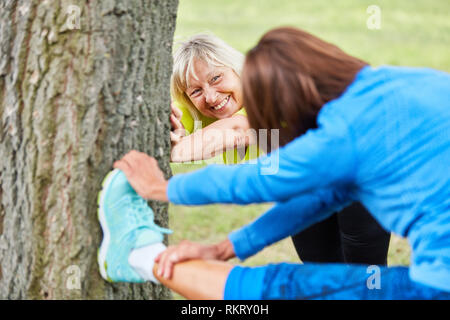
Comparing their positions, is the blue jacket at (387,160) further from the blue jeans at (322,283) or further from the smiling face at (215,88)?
the smiling face at (215,88)

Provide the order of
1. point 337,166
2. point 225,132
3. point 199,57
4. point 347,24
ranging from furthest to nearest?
point 347,24
point 199,57
point 225,132
point 337,166

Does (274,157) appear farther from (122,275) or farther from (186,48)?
(186,48)

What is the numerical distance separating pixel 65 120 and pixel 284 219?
818mm

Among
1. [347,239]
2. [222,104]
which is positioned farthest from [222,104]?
[347,239]

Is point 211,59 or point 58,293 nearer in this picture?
point 58,293

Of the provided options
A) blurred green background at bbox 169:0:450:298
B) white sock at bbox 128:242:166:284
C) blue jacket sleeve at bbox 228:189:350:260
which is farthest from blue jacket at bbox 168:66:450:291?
blurred green background at bbox 169:0:450:298

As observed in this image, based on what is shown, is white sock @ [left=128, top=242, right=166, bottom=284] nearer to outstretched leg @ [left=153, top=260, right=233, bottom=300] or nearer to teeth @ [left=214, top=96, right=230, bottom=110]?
outstretched leg @ [left=153, top=260, right=233, bottom=300]

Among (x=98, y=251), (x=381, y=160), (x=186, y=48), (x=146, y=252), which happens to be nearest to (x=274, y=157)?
(x=381, y=160)

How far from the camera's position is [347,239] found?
2.69 m

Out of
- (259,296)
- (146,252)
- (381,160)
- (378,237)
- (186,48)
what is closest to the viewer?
(381,160)

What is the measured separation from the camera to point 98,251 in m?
2.22

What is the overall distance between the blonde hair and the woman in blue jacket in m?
0.94

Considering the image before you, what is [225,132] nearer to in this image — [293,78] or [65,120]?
[65,120]
